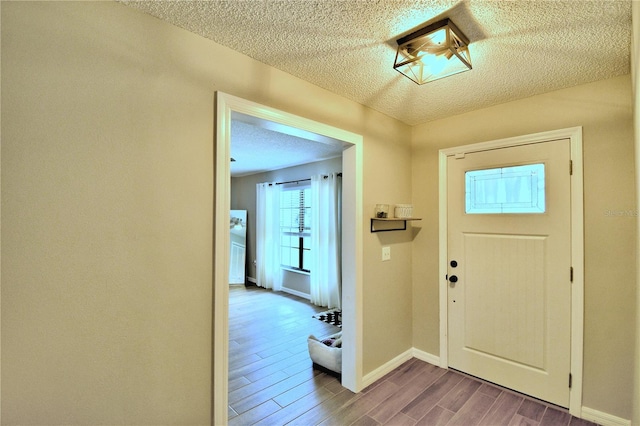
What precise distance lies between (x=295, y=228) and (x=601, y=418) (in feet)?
14.9

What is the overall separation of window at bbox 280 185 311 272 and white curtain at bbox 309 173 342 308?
49 centimetres

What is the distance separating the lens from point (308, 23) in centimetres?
145

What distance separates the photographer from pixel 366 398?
2.29 metres

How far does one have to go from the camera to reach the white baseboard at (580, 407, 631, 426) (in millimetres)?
1919

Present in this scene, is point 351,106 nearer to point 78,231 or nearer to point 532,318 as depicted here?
point 78,231

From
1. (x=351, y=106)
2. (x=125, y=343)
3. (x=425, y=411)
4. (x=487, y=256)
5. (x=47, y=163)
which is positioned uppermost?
(x=351, y=106)

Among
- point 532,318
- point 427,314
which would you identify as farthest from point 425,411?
point 532,318

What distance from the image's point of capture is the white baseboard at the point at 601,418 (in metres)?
1.92

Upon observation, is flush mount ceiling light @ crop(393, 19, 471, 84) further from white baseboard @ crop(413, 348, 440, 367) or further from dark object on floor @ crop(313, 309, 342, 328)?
dark object on floor @ crop(313, 309, 342, 328)

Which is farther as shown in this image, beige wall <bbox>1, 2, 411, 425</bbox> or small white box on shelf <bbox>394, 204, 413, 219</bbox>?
small white box on shelf <bbox>394, 204, 413, 219</bbox>

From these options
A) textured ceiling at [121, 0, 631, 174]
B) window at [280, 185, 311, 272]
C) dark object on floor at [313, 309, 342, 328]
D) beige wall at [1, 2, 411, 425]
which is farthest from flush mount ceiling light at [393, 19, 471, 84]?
window at [280, 185, 311, 272]

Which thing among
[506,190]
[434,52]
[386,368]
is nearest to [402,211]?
[506,190]

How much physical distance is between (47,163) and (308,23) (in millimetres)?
1327

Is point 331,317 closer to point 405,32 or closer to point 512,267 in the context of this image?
point 512,267
